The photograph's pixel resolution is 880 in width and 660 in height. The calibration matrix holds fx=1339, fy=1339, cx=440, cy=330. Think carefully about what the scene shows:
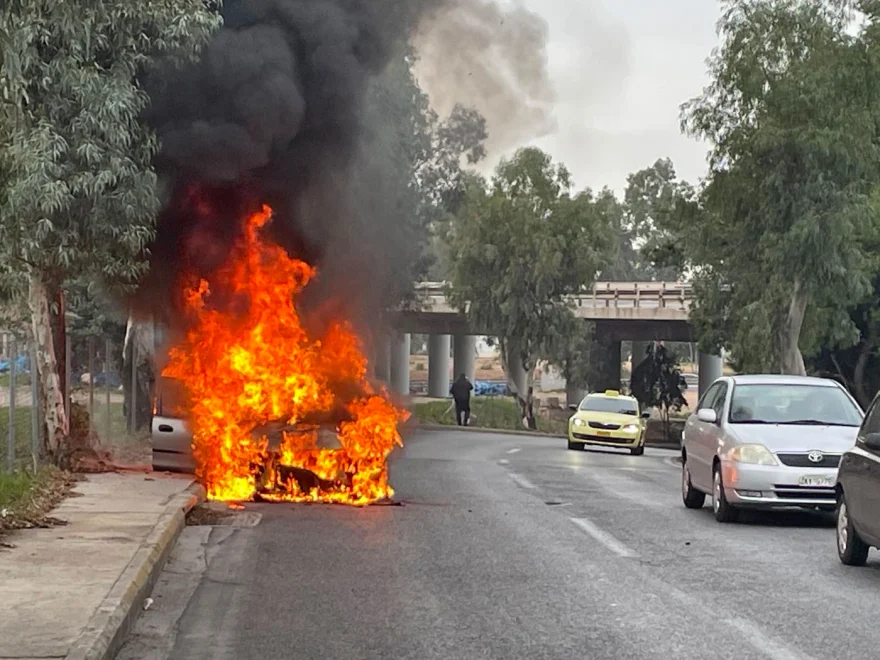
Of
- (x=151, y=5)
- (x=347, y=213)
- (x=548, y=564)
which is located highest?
(x=151, y=5)

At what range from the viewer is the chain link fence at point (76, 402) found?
55.1ft

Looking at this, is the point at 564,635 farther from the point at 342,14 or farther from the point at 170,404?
the point at 342,14

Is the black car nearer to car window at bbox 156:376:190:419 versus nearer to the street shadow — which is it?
the street shadow

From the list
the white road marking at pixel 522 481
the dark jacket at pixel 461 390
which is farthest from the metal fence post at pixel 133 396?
the dark jacket at pixel 461 390

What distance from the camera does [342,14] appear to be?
19391mm

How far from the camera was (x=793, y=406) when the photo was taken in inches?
568

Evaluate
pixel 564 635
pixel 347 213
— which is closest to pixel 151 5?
pixel 347 213

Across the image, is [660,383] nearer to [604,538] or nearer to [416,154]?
[416,154]

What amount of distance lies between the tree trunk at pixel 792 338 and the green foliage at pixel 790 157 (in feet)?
0.12

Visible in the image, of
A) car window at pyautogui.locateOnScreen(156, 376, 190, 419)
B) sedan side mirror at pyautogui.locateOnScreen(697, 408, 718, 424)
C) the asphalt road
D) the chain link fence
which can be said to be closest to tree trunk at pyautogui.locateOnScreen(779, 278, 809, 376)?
the chain link fence

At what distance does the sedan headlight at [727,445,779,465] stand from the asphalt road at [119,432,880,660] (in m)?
0.69

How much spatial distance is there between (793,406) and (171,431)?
7.42 meters

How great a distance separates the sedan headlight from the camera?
1331 centimetres

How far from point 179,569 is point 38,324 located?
25.8ft
